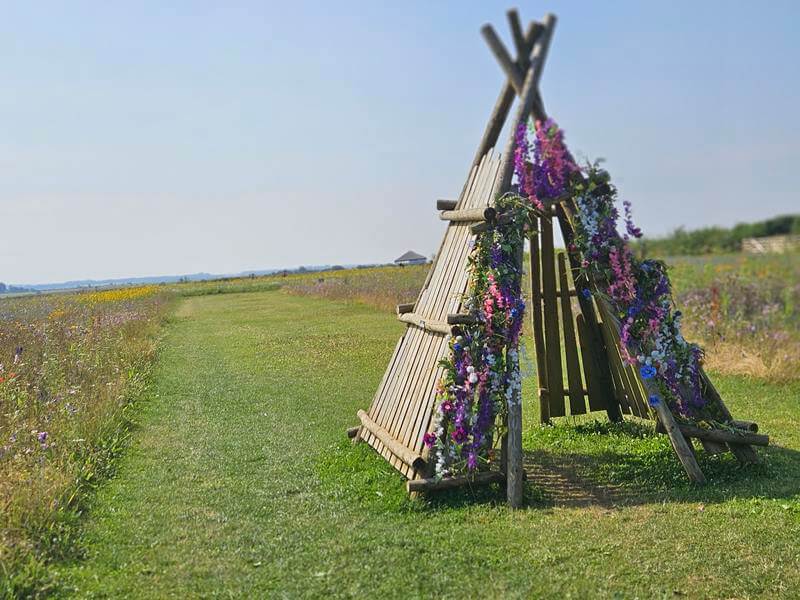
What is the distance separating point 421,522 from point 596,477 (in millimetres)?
1784

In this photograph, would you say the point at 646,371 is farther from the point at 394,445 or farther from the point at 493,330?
the point at 394,445

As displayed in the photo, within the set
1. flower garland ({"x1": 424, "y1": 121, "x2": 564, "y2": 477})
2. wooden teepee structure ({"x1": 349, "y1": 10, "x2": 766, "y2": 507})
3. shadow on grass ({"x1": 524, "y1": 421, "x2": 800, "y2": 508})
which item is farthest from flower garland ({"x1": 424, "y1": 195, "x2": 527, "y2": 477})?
shadow on grass ({"x1": 524, "y1": 421, "x2": 800, "y2": 508})

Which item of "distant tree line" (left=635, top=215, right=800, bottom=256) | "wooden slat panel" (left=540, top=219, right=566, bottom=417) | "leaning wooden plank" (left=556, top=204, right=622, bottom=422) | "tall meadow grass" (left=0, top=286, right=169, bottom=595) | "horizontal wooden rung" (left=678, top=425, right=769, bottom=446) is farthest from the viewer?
"wooden slat panel" (left=540, top=219, right=566, bottom=417)

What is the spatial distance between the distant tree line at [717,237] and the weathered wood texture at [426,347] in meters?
3.94

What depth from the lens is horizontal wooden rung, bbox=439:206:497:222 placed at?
5.67 meters

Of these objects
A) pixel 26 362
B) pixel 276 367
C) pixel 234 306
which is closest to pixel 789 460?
pixel 26 362

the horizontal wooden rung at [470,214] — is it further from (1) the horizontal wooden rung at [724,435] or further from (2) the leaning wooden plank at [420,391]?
(1) the horizontal wooden rung at [724,435]

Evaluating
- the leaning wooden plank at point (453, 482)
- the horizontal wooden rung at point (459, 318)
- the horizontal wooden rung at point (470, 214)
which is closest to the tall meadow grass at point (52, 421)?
the leaning wooden plank at point (453, 482)

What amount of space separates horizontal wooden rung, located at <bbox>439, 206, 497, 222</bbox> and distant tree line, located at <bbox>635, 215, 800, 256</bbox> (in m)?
3.90

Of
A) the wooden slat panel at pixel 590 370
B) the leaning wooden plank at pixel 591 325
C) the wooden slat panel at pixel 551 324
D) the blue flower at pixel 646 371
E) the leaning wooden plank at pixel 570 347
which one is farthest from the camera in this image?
the leaning wooden plank at pixel 570 347

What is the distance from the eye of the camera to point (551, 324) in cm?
731

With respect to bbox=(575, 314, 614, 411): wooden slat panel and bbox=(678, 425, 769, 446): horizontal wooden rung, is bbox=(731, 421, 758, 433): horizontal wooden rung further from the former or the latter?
bbox=(575, 314, 614, 411): wooden slat panel

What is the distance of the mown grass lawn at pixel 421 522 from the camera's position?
421cm

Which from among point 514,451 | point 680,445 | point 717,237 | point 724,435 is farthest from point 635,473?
point 717,237
